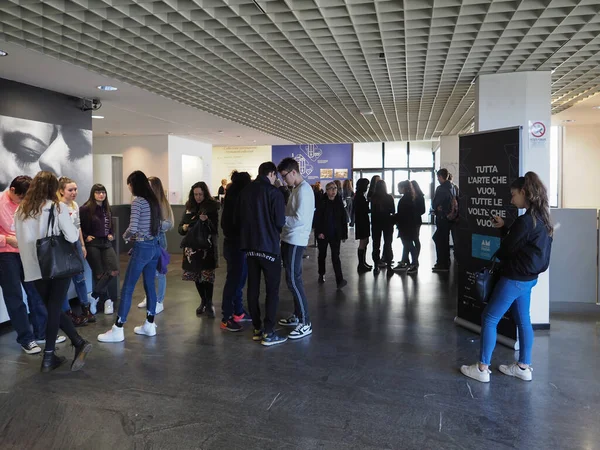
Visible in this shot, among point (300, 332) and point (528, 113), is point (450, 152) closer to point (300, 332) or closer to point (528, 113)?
point (528, 113)

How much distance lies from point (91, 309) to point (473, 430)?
420cm

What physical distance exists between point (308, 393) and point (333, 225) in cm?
388

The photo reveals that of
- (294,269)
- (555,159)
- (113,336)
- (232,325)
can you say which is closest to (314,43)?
(294,269)

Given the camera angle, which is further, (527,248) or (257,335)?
(257,335)

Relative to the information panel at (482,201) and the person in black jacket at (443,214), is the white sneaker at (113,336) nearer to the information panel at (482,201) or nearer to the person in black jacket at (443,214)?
the information panel at (482,201)

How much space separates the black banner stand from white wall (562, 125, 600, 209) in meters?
6.84

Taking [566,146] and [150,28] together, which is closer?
[150,28]

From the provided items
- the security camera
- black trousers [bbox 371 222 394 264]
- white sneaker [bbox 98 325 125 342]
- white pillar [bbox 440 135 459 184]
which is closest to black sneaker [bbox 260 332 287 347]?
white sneaker [bbox 98 325 125 342]

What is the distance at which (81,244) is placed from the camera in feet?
15.3

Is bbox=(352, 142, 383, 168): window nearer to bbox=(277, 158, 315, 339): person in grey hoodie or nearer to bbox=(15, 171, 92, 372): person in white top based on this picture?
bbox=(277, 158, 315, 339): person in grey hoodie

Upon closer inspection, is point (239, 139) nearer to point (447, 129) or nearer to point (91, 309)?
point (447, 129)

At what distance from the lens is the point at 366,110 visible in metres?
7.82

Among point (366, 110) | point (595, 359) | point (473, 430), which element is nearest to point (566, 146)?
point (366, 110)

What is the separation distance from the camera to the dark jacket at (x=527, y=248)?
10.9 feet
